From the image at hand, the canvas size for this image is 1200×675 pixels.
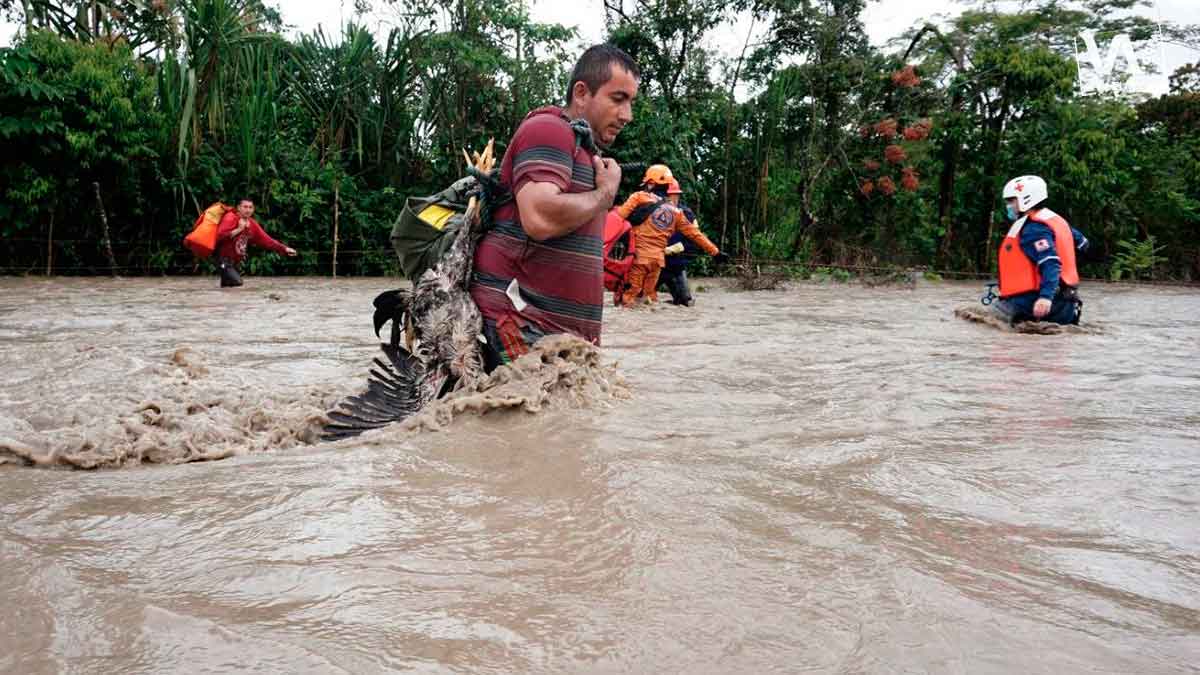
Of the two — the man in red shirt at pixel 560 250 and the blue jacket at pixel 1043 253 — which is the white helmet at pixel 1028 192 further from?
the man in red shirt at pixel 560 250

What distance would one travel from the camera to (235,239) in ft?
36.5

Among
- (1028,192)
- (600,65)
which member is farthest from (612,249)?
(600,65)

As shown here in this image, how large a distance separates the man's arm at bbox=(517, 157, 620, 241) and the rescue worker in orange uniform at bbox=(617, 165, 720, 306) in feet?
20.3

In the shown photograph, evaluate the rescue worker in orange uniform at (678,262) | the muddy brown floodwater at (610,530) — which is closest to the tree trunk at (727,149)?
the rescue worker in orange uniform at (678,262)

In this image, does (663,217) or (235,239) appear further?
(235,239)

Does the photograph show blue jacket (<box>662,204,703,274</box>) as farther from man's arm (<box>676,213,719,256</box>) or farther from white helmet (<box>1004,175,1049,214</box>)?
white helmet (<box>1004,175,1049,214</box>)

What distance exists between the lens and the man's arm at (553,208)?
10.1ft

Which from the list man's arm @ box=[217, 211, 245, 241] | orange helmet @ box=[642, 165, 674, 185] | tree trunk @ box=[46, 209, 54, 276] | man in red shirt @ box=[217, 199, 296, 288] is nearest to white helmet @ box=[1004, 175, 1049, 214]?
orange helmet @ box=[642, 165, 674, 185]

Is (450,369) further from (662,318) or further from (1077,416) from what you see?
(662,318)

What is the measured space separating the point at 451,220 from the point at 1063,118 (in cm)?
1383

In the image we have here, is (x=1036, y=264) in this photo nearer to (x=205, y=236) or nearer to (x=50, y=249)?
(x=205, y=236)

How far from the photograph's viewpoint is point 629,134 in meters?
14.7

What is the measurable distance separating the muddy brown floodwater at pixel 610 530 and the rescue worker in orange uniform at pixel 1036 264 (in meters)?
3.11

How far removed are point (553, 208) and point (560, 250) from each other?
0.31 metres
